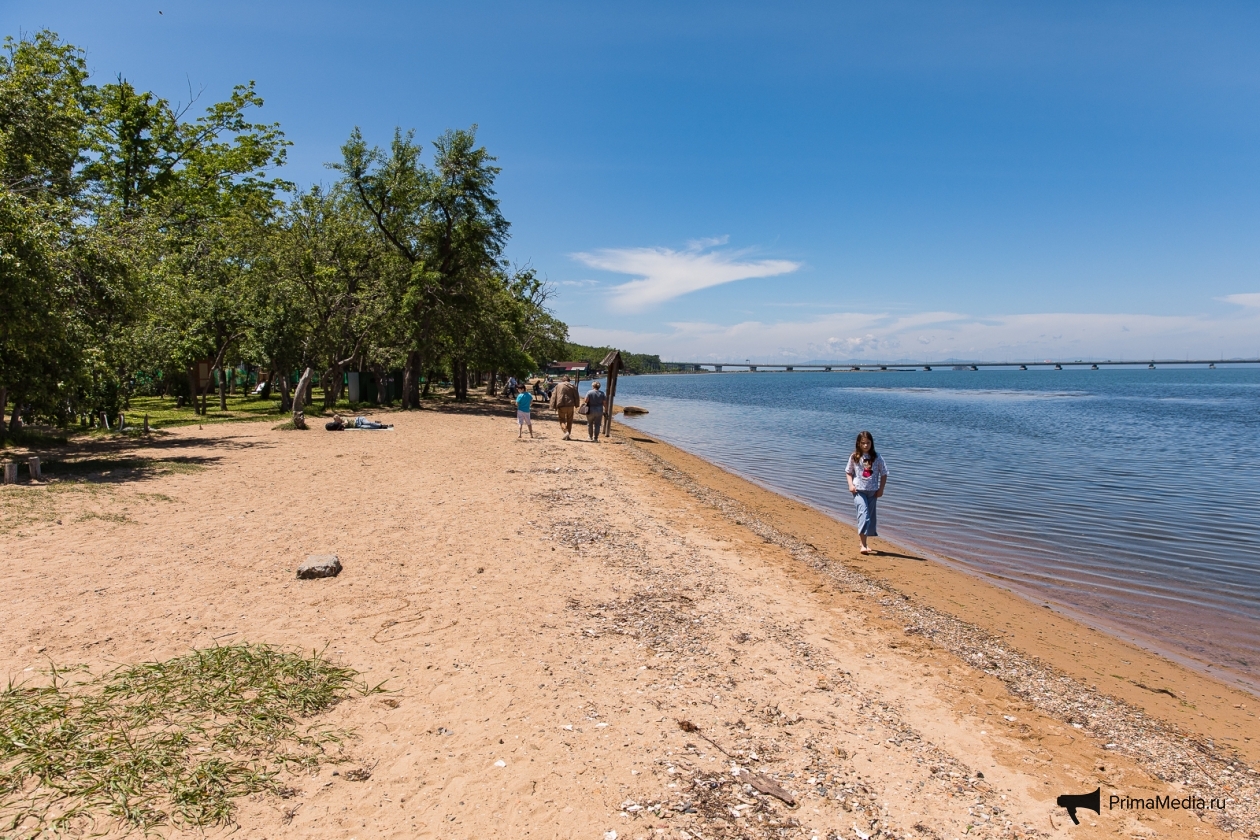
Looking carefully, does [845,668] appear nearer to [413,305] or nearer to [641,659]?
[641,659]

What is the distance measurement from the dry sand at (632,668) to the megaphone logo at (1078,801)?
3.1 inches

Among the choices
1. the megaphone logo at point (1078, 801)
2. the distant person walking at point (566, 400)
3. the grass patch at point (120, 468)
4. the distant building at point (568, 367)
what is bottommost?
the megaphone logo at point (1078, 801)

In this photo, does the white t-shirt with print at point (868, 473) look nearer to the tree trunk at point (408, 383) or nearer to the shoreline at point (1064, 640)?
the shoreline at point (1064, 640)

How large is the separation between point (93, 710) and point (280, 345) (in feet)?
76.8

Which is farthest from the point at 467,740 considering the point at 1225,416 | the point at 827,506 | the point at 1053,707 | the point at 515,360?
the point at 1225,416

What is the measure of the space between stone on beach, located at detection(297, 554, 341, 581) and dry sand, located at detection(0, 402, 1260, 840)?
179 mm

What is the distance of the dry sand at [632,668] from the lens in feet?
12.3

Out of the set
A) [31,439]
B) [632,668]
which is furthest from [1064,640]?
[31,439]

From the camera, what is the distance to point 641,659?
18.2 feet

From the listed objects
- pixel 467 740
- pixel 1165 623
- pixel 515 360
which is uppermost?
pixel 515 360

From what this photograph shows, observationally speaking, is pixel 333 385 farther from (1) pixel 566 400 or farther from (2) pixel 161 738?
(2) pixel 161 738

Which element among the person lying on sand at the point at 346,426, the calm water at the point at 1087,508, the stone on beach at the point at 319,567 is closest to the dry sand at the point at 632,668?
the stone on beach at the point at 319,567

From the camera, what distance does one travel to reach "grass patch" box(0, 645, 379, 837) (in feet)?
11.3

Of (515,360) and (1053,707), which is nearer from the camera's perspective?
(1053,707)
